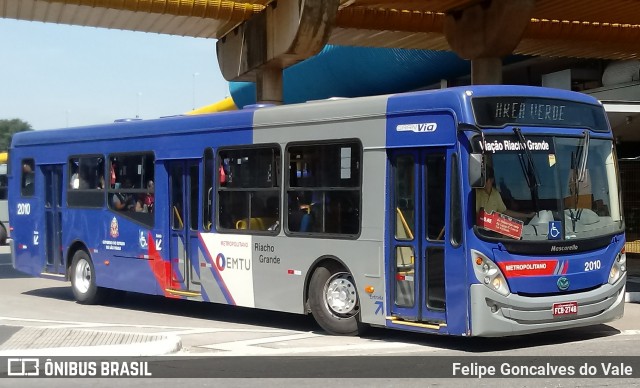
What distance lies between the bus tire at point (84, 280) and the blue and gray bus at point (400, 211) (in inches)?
69.1

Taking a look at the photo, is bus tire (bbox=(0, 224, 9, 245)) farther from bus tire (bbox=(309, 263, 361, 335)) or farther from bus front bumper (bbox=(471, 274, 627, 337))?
bus front bumper (bbox=(471, 274, 627, 337))

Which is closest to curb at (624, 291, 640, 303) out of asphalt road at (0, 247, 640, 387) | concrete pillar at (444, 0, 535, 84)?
asphalt road at (0, 247, 640, 387)

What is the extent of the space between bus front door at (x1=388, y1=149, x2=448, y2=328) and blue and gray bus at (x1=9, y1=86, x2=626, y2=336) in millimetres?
18

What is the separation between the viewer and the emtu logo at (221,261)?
13.9 meters

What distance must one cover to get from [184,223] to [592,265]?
6173 millimetres

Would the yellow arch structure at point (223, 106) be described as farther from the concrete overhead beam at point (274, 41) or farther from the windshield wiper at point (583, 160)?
the windshield wiper at point (583, 160)

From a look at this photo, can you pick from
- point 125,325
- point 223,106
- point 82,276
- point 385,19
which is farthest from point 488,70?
point 223,106

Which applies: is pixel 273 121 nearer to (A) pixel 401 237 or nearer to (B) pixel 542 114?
(A) pixel 401 237

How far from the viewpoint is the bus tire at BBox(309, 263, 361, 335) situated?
12211 millimetres

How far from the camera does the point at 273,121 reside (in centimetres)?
1322

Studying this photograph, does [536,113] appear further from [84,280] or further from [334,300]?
[84,280]

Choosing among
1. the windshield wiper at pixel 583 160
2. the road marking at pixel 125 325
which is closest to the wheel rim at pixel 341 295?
the road marking at pixel 125 325

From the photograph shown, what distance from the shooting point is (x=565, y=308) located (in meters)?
11.0

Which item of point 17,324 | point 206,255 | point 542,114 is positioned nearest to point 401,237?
point 542,114
